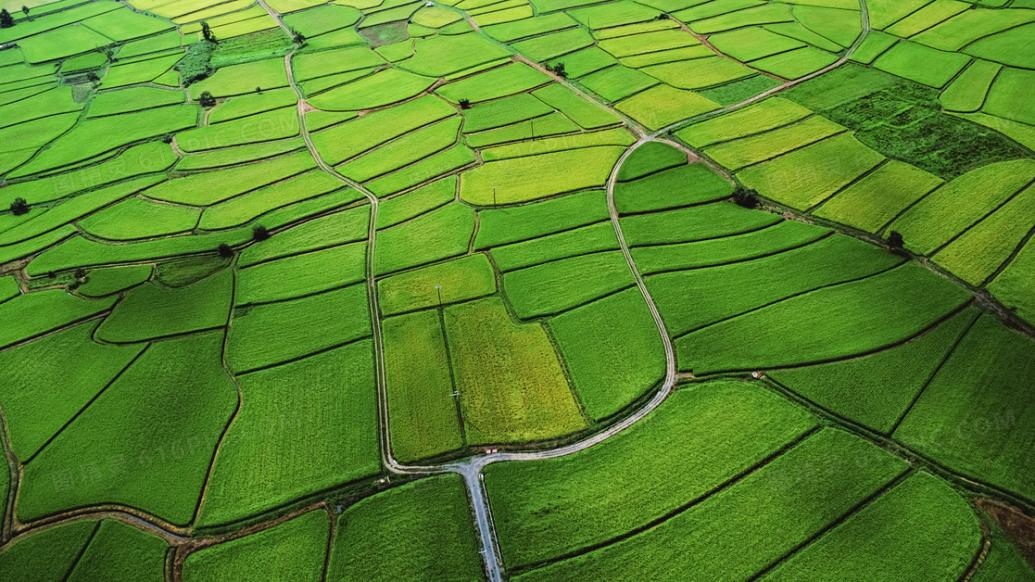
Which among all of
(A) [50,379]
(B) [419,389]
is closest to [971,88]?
(B) [419,389]

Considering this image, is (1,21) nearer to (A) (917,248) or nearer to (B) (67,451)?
(B) (67,451)

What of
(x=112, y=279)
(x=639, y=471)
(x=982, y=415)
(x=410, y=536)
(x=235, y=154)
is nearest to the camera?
(x=410, y=536)

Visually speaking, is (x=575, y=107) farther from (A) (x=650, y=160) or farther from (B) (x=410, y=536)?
(B) (x=410, y=536)

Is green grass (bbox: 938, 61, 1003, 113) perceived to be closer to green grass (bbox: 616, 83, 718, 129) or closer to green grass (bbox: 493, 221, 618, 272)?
green grass (bbox: 616, 83, 718, 129)

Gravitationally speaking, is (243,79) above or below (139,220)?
above

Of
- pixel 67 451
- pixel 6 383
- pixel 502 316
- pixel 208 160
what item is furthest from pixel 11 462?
pixel 208 160

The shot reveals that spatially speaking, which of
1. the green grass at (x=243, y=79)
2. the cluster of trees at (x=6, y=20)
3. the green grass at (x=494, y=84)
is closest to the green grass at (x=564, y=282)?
the green grass at (x=494, y=84)

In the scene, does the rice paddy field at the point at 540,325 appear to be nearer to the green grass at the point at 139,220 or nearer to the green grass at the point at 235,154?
the green grass at the point at 235,154
